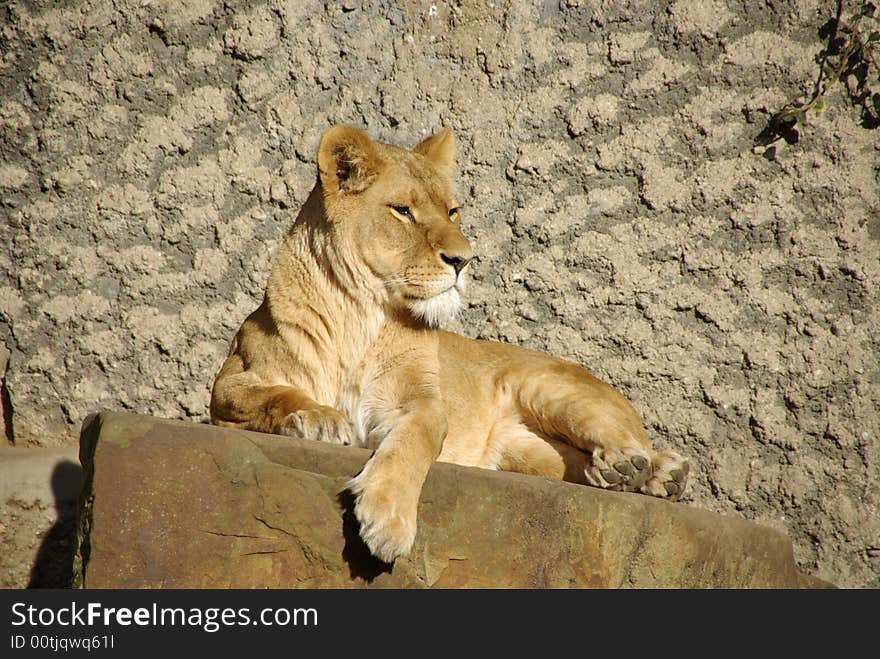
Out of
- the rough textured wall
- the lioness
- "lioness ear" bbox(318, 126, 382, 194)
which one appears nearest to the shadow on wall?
the rough textured wall

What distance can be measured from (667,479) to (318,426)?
57.4 inches

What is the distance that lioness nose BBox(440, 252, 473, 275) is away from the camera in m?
3.65

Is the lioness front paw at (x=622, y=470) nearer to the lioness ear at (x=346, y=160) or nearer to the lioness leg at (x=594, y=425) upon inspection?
the lioness leg at (x=594, y=425)

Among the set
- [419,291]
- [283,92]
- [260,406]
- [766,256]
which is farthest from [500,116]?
[260,406]

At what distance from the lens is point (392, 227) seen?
3.77m

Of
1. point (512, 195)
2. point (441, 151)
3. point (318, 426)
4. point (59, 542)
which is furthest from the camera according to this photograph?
point (512, 195)

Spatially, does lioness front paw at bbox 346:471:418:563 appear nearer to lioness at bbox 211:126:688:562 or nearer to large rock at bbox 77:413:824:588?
large rock at bbox 77:413:824:588

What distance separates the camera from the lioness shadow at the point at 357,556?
9.46ft

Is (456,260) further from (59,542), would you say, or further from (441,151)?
(59,542)

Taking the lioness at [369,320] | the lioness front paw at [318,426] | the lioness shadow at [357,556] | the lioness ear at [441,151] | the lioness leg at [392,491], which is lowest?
the lioness shadow at [357,556]

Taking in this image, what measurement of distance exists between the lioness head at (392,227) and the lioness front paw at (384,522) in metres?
1.07

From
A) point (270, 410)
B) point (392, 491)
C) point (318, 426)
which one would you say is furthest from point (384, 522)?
point (270, 410)

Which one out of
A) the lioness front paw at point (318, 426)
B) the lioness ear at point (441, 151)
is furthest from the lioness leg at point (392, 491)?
the lioness ear at point (441, 151)

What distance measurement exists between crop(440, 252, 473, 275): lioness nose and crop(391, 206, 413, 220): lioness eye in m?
0.27
